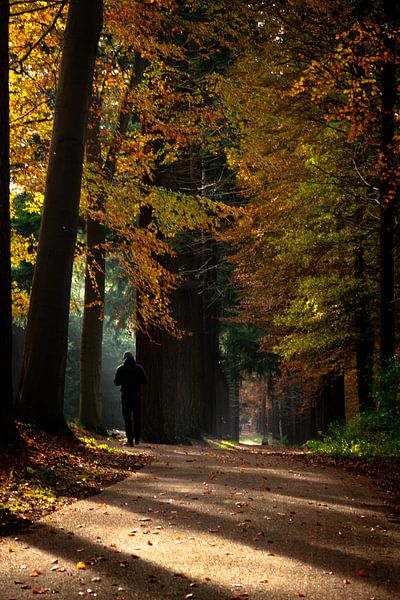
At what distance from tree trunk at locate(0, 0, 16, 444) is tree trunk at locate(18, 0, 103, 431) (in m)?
2.09

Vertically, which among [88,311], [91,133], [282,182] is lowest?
[88,311]

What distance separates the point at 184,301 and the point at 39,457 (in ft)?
53.9

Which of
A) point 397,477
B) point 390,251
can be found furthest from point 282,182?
point 397,477

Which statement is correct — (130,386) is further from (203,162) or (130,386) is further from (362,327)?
(203,162)

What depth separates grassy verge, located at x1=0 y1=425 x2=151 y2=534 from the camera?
267 inches

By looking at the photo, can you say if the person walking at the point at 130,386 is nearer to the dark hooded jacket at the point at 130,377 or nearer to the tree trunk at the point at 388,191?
the dark hooded jacket at the point at 130,377

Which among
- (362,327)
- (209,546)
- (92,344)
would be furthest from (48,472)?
(362,327)

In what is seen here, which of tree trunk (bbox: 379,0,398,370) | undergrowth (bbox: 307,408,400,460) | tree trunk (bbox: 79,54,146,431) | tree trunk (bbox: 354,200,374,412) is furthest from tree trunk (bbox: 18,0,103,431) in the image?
tree trunk (bbox: 354,200,374,412)

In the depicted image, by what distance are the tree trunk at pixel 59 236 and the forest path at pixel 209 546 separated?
2.69 m

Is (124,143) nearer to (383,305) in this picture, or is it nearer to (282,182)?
(282,182)

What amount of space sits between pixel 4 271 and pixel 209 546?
4544 millimetres

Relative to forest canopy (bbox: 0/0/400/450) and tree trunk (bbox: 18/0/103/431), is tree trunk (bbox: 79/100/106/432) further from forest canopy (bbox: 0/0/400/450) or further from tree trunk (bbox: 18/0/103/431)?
tree trunk (bbox: 18/0/103/431)

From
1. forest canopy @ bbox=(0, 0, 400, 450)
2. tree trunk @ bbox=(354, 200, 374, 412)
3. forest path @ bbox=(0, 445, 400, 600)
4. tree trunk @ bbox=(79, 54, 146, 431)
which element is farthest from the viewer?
tree trunk @ bbox=(354, 200, 374, 412)

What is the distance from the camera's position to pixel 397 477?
1105 centimetres
